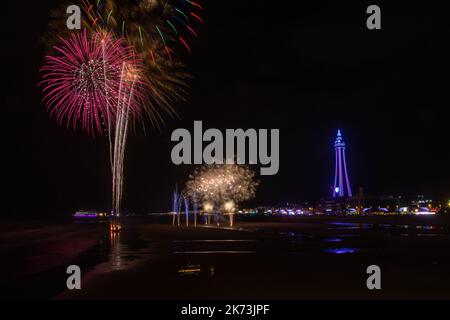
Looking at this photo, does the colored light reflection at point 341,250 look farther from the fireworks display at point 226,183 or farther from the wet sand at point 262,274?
the fireworks display at point 226,183

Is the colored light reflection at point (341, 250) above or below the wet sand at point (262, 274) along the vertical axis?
below

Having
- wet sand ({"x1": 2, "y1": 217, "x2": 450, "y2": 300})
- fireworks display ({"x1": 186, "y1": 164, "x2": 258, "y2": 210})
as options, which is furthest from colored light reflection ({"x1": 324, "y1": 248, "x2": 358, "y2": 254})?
fireworks display ({"x1": 186, "y1": 164, "x2": 258, "y2": 210})

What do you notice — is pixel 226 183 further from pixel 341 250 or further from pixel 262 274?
pixel 262 274

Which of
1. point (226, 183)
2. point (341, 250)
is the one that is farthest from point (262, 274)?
point (226, 183)

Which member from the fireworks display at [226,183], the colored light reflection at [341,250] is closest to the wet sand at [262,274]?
the colored light reflection at [341,250]

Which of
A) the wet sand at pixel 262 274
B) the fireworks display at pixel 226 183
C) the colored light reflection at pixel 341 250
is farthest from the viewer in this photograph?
the fireworks display at pixel 226 183

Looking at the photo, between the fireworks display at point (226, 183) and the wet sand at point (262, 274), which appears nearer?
the wet sand at point (262, 274)
